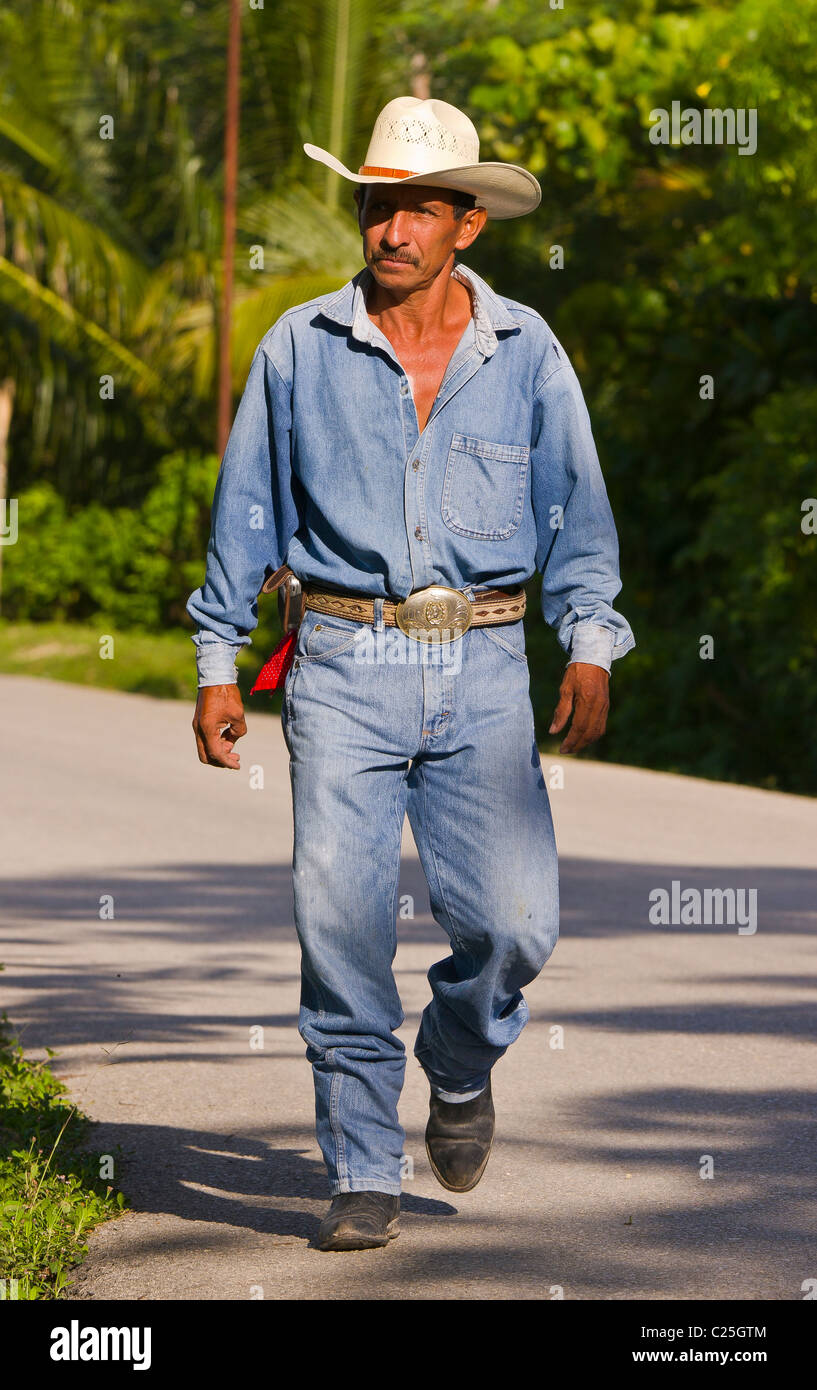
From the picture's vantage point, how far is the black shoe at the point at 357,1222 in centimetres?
392

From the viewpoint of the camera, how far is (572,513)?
411cm

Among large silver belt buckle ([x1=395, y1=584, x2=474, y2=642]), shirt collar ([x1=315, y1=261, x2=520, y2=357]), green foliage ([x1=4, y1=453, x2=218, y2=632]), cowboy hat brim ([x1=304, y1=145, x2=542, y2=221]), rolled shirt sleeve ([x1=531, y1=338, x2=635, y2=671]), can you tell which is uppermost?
cowboy hat brim ([x1=304, y1=145, x2=542, y2=221])

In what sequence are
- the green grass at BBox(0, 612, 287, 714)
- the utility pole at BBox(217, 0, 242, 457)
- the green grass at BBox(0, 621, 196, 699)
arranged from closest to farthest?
the utility pole at BBox(217, 0, 242, 457)
the green grass at BBox(0, 612, 287, 714)
the green grass at BBox(0, 621, 196, 699)

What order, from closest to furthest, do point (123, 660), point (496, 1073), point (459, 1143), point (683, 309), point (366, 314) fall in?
1. point (366, 314)
2. point (459, 1143)
3. point (496, 1073)
4. point (683, 309)
5. point (123, 660)

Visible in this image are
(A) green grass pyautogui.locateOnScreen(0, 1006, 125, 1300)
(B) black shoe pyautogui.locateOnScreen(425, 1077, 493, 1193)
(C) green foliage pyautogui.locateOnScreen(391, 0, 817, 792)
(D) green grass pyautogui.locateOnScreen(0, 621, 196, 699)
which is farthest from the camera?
(D) green grass pyautogui.locateOnScreen(0, 621, 196, 699)

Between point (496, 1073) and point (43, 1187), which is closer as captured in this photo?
point (43, 1187)

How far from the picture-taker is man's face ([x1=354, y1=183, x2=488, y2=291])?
13.0 ft

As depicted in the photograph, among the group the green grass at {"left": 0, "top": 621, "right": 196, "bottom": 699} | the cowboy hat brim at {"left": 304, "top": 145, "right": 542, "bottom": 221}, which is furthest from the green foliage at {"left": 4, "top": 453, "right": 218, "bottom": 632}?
the cowboy hat brim at {"left": 304, "top": 145, "right": 542, "bottom": 221}

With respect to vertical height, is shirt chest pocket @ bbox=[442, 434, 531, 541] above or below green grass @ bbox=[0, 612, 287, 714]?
above

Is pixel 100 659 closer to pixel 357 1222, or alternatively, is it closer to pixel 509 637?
pixel 509 637

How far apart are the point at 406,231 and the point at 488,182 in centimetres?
19

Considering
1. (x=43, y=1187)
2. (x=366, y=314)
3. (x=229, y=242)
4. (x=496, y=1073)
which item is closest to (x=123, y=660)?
(x=229, y=242)

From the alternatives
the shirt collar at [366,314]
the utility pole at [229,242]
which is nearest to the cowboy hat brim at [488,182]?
the shirt collar at [366,314]

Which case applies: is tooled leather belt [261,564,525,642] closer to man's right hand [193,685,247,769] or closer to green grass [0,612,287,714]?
man's right hand [193,685,247,769]
